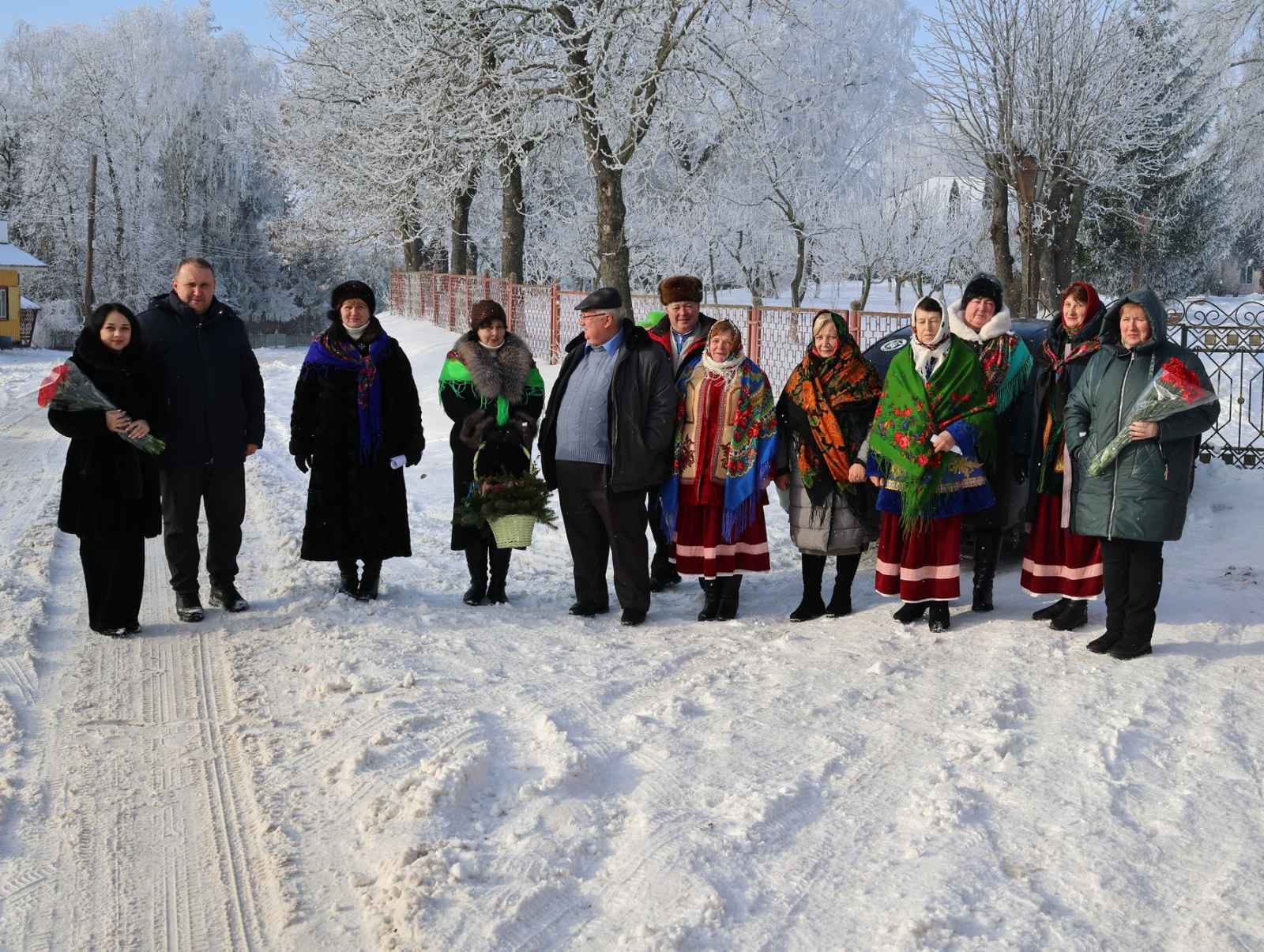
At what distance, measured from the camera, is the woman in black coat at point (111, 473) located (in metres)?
5.62

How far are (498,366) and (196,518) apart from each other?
69.2 inches

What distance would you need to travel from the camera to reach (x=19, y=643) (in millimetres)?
5582

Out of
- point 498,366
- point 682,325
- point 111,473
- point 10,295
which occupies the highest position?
point 10,295

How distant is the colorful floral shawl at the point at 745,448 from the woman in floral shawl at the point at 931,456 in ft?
1.83

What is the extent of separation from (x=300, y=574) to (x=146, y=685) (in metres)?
1.94

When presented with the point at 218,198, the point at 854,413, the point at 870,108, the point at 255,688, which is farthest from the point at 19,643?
the point at 218,198

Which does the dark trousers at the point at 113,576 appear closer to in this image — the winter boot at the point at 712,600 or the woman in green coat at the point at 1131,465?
the winter boot at the point at 712,600

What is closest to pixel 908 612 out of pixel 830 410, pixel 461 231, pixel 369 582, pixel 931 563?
pixel 931 563

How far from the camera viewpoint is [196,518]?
20.0 ft

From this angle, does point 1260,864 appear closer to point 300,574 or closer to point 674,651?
point 674,651

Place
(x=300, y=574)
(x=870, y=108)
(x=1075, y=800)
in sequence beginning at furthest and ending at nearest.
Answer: (x=870, y=108)
(x=300, y=574)
(x=1075, y=800)

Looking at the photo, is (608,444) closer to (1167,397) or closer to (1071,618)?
(1071,618)

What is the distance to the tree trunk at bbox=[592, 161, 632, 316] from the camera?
563 inches

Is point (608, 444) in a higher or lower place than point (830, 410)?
lower
